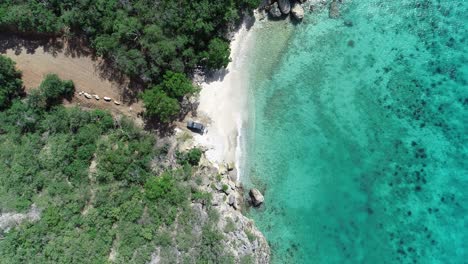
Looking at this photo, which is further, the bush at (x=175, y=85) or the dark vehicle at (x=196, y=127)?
the dark vehicle at (x=196, y=127)

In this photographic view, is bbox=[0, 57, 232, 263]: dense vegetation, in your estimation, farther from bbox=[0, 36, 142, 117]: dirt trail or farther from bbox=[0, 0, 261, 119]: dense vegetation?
bbox=[0, 0, 261, 119]: dense vegetation

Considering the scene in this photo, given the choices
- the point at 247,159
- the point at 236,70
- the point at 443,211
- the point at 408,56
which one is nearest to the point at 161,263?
the point at 247,159

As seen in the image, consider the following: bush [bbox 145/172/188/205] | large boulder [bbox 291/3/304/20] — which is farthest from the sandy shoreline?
bush [bbox 145/172/188/205]

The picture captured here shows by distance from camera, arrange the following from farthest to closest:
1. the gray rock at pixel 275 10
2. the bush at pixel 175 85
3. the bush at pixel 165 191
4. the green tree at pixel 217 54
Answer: the gray rock at pixel 275 10
the green tree at pixel 217 54
the bush at pixel 175 85
the bush at pixel 165 191

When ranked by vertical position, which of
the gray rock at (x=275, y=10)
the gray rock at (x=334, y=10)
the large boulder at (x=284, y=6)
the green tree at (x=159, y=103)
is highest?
the gray rock at (x=334, y=10)

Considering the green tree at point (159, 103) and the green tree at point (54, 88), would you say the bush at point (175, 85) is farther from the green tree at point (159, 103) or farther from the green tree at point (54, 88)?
the green tree at point (54, 88)

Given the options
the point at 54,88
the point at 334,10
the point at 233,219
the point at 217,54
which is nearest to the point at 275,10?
the point at 334,10

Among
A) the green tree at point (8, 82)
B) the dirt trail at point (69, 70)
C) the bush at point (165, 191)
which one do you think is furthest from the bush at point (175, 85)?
the green tree at point (8, 82)
